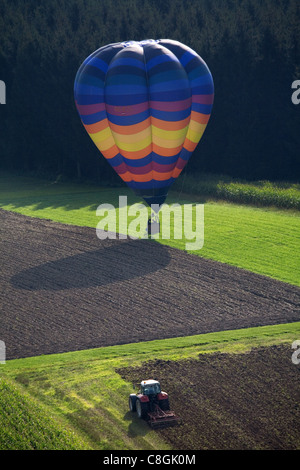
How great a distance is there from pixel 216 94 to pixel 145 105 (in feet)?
72.8

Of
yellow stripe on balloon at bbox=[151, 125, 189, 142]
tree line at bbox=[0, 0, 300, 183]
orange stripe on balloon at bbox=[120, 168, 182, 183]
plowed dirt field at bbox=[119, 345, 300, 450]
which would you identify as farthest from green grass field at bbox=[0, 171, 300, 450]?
tree line at bbox=[0, 0, 300, 183]

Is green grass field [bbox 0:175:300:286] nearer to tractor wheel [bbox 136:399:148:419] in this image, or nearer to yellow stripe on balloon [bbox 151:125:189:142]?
yellow stripe on balloon [bbox 151:125:189:142]

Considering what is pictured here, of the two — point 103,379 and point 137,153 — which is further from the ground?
point 137,153

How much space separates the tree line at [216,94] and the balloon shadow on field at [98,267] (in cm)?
2052

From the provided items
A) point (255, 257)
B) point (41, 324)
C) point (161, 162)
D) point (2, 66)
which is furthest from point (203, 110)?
point (2, 66)

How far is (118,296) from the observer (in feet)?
81.0

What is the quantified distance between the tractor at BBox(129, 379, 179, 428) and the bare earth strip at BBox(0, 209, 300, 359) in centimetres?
442

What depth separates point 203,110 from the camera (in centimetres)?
3186

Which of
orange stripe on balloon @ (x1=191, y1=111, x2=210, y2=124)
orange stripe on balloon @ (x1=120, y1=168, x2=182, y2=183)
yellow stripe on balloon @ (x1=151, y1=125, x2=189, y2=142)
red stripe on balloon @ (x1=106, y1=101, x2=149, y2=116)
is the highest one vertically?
red stripe on balloon @ (x1=106, y1=101, x2=149, y2=116)

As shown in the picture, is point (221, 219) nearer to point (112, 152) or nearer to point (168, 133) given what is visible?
point (168, 133)

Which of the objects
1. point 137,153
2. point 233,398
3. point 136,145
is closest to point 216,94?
point 137,153

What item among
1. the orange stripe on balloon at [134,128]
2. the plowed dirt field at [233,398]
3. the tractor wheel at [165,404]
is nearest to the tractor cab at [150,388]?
the tractor wheel at [165,404]

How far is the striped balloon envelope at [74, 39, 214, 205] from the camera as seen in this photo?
30.0 metres
